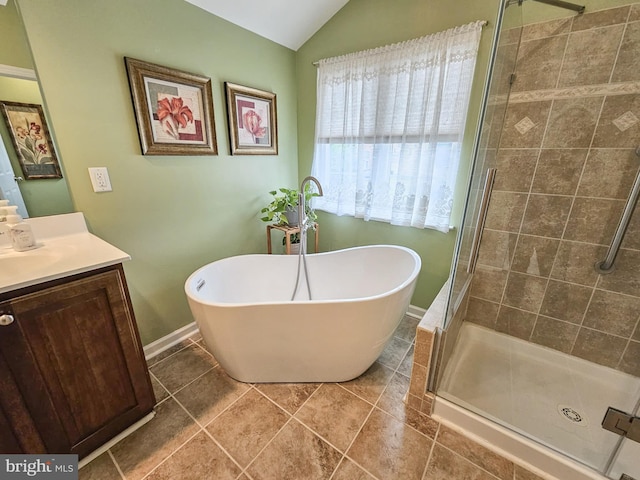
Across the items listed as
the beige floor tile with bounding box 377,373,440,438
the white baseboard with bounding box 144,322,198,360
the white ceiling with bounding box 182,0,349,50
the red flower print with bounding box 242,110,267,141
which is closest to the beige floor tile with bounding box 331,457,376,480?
the beige floor tile with bounding box 377,373,440,438

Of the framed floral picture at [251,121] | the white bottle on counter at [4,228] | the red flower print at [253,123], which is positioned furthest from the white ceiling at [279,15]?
the white bottle on counter at [4,228]

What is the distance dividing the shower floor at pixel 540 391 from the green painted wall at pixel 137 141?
73.2 inches

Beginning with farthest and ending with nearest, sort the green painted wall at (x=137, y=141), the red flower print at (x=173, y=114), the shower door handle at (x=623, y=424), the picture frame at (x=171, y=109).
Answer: the red flower print at (x=173, y=114), the picture frame at (x=171, y=109), the green painted wall at (x=137, y=141), the shower door handle at (x=623, y=424)

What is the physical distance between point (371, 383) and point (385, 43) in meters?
2.32

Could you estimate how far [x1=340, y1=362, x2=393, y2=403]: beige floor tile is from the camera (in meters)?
1.50

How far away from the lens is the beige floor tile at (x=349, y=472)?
1100mm

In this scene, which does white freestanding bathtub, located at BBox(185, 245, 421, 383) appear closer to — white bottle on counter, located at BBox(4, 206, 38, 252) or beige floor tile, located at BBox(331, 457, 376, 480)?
beige floor tile, located at BBox(331, 457, 376, 480)

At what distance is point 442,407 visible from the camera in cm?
134

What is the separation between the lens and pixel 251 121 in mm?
2080

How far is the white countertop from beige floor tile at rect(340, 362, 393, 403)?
4.49 feet

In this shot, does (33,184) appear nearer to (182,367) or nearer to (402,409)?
(182,367)

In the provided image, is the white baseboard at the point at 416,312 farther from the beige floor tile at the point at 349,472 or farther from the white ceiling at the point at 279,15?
the white ceiling at the point at 279,15

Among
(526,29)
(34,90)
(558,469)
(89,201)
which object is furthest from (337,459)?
(526,29)

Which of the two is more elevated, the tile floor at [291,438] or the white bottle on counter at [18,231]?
the white bottle on counter at [18,231]
